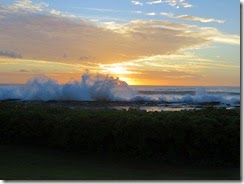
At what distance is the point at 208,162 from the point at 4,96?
15868 millimetres

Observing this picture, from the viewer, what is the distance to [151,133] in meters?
6.06

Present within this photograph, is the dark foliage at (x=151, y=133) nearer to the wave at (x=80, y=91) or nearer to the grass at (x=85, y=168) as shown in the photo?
the grass at (x=85, y=168)

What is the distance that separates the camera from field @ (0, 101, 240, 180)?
5648 millimetres

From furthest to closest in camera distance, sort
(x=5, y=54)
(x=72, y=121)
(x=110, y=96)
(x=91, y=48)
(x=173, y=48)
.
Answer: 1. (x=110, y=96)
2. (x=91, y=48)
3. (x=173, y=48)
4. (x=5, y=54)
5. (x=72, y=121)

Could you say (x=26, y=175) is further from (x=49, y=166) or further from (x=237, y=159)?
(x=237, y=159)

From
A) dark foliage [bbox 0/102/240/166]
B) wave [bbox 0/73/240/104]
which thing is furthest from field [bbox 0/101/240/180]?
wave [bbox 0/73/240/104]

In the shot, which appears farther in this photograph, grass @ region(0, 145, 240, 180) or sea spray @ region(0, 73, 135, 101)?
sea spray @ region(0, 73, 135, 101)

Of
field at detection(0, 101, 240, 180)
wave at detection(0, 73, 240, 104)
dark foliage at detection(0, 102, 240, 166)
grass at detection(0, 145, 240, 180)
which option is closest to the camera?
grass at detection(0, 145, 240, 180)

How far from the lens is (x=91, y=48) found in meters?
10.2

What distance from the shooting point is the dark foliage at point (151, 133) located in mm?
5879

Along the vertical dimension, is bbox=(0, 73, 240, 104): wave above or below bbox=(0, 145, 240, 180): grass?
above

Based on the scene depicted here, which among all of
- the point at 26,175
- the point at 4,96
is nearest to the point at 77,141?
the point at 26,175

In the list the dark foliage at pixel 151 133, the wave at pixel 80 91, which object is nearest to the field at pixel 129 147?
the dark foliage at pixel 151 133

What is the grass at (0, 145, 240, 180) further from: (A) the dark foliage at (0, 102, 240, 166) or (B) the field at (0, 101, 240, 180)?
(A) the dark foliage at (0, 102, 240, 166)
